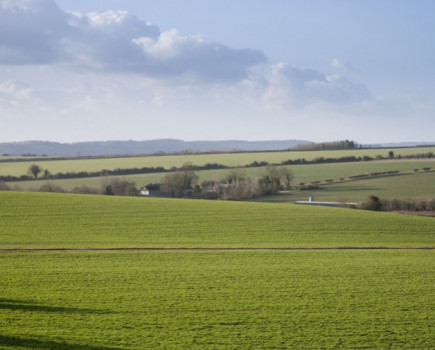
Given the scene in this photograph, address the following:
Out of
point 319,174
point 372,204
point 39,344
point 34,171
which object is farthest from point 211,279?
point 34,171

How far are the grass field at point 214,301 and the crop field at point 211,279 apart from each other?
0.17ft

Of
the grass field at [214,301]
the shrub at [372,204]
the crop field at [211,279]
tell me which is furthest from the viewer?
the shrub at [372,204]

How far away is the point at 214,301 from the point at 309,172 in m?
76.1

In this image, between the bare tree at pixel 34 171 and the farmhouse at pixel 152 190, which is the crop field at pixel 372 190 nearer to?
the farmhouse at pixel 152 190

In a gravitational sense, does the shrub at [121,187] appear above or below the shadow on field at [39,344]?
above

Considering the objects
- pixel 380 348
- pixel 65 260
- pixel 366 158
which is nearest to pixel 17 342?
pixel 380 348

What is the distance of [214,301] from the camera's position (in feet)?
A: 65.1

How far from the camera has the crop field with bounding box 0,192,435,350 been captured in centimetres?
1617

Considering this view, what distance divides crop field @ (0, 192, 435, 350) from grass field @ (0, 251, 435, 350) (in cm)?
5

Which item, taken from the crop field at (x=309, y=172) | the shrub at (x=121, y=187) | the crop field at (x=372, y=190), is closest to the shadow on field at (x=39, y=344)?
the crop field at (x=372, y=190)

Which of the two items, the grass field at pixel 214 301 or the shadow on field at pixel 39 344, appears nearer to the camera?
the shadow on field at pixel 39 344

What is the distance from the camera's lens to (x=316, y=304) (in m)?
19.6

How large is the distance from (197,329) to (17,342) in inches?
186

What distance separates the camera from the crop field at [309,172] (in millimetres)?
82119
